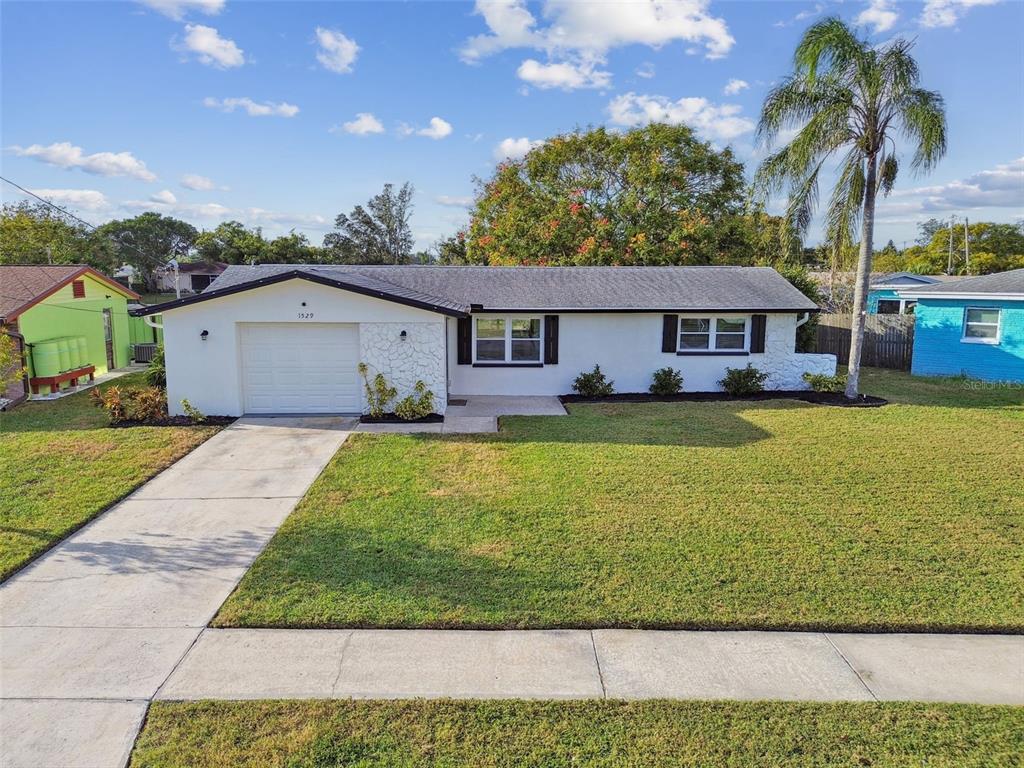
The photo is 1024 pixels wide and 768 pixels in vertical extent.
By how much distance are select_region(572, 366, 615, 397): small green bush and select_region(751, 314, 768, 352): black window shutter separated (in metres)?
3.92

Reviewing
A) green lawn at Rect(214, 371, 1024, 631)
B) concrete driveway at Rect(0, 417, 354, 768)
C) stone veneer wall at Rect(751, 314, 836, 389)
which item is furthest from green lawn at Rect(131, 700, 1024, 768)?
stone veneer wall at Rect(751, 314, 836, 389)

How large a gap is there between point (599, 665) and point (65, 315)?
1769cm

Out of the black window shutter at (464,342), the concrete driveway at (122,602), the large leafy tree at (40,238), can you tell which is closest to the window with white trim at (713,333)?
the black window shutter at (464,342)

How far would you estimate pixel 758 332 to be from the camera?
16.2m

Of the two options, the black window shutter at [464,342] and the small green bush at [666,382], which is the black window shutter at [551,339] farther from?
the small green bush at [666,382]

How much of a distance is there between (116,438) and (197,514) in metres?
4.81

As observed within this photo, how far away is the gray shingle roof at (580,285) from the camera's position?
15617 mm

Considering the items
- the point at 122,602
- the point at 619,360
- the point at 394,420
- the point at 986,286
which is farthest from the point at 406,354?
the point at 986,286

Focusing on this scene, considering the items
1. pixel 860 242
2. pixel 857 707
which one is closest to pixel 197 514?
pixel 857 707

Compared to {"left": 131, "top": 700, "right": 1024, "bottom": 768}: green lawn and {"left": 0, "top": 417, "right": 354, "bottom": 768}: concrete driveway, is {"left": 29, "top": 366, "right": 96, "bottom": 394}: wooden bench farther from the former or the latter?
{"left": 131, "top": 700, "right": 1024, "bottom": 768}: green lawn

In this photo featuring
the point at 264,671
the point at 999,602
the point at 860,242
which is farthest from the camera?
the point at 860,242

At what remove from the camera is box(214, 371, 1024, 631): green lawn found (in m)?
5.63

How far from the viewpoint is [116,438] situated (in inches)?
452

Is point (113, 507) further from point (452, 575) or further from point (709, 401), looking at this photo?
point (709, 401)
